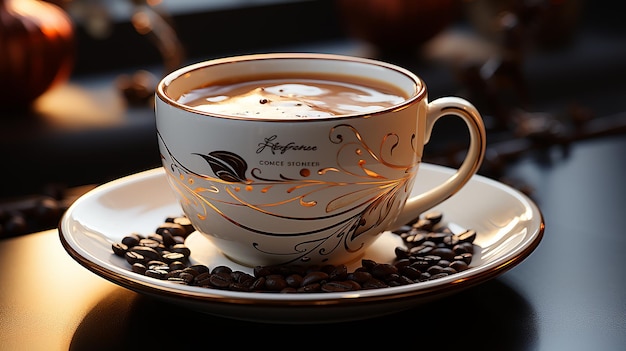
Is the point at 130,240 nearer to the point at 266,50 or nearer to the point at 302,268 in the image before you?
the point at 302,268

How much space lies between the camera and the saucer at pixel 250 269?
1.98ft

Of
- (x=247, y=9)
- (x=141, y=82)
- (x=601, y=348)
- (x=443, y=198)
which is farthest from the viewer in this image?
(x=247, y=9)

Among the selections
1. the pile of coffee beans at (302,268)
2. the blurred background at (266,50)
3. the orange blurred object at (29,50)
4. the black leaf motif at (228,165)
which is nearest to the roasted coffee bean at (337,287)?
the pile of coffee beans at (302,268)

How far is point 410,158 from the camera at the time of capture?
28.7 inches

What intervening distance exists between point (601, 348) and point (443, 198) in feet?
0.64

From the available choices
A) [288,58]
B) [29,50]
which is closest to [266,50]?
[29,50]

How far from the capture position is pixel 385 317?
68cm

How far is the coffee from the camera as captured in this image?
717 millimetres

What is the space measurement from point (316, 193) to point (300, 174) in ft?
0.07

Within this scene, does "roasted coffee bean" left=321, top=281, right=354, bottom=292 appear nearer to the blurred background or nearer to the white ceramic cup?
the white ceramic cup

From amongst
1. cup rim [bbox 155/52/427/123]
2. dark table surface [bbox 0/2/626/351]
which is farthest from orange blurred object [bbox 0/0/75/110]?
cup rim [bbox 155/52/427/123]

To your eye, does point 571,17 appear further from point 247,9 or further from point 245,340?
point 245,340

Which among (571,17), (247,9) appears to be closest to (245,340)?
(247,9)

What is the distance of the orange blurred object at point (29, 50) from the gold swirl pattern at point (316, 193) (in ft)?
3.72
